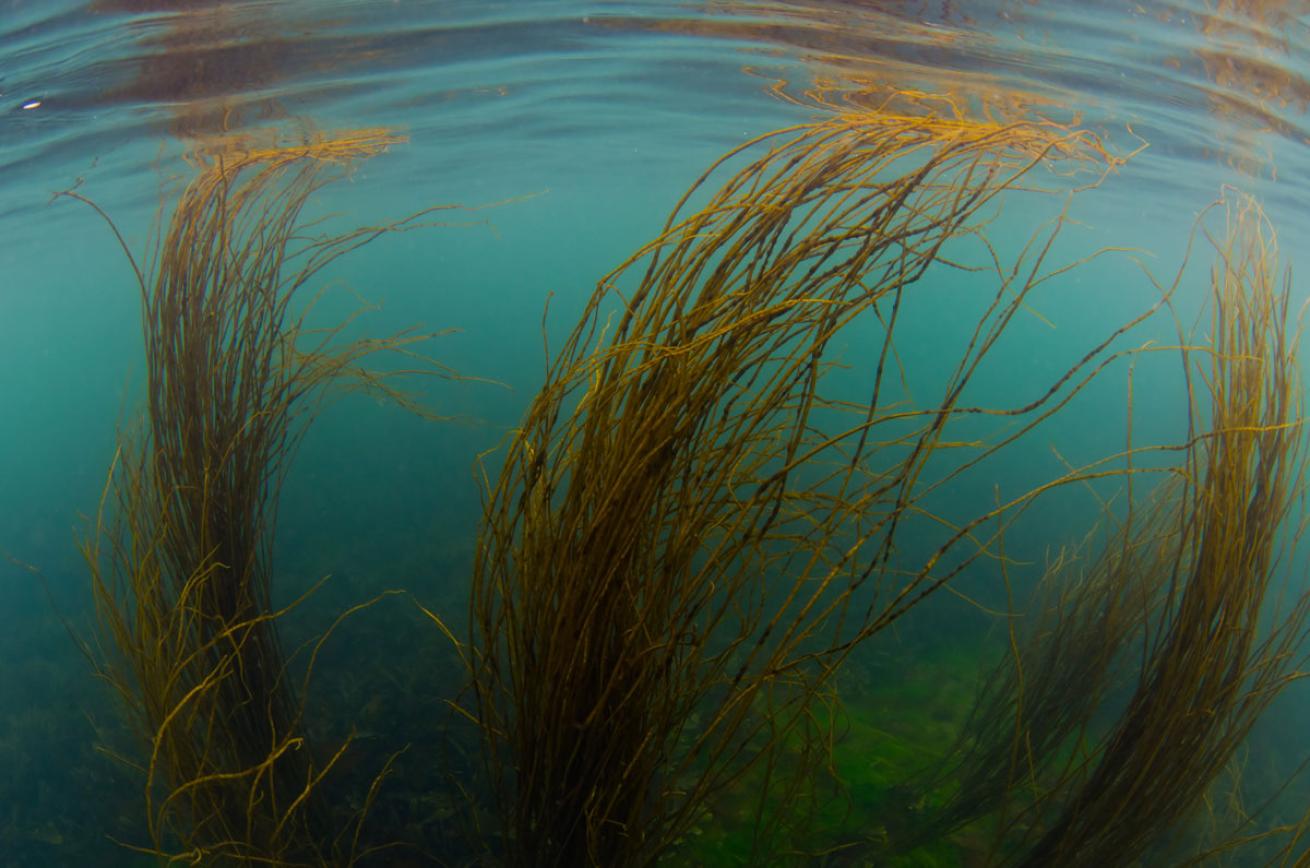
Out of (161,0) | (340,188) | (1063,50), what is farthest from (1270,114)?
(340,188)

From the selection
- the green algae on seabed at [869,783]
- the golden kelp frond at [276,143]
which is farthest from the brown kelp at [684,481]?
the golden kelp frond at [276,143]

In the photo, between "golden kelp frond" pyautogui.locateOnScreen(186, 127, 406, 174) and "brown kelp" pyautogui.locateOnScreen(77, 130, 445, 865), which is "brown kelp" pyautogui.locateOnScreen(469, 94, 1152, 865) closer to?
"brown kelp" pyautogui.locateOnScreen(77, 130, 445, 865)

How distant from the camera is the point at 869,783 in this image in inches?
186

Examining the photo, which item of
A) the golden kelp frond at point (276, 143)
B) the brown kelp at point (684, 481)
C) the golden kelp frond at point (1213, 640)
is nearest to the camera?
the brown kelp at point (684, 481)

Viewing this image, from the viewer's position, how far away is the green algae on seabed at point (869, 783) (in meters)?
3.86

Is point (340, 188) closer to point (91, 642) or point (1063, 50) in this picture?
point (91, 642)

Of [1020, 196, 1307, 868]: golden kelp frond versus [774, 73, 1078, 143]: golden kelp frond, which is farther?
[774, 73, 1078, 143]: golden kelp frond

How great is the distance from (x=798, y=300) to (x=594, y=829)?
1.69 metres

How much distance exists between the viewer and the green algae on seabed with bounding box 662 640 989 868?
12.7 feet

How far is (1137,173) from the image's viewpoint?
11500mm

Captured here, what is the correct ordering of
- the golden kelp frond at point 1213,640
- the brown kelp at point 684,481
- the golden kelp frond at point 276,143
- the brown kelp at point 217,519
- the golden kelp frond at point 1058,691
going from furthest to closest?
the golden kelp frond at point 276,143
the golden kelp frond at point 1058,691
the brown kelp at point 217,519
the golden kelp frond at point 1213,640
the brown kelp at point 684,481

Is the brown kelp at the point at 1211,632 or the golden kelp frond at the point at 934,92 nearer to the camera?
the brown kelp at the point at 1211,632

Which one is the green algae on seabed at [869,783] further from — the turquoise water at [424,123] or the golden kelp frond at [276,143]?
the golden kelp frond at [276,143]

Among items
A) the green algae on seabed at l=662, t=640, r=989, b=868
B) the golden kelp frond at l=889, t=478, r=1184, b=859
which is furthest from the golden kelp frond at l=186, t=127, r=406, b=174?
the golden kelp frond at l=889, t=478, r=1184, b=859
